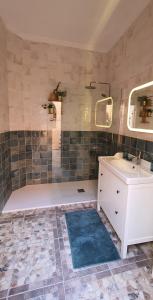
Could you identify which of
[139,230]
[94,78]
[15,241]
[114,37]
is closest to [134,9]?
[114,37]

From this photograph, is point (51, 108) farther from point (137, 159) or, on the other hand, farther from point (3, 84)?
point (137, 159)

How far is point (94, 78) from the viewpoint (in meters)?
2.96

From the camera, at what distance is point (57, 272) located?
134 centimetres

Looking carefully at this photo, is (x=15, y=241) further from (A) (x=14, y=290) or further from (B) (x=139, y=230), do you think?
(B) (x=139, y=230)

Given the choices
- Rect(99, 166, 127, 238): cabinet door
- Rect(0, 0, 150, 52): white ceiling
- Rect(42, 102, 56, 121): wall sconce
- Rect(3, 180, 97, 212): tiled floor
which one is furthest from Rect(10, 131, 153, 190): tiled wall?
Rect(0, 0, 150, 52): white ceiling

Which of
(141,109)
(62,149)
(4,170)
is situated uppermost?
(141,109)

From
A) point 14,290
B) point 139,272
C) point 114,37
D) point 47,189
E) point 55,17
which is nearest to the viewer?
point 14,290

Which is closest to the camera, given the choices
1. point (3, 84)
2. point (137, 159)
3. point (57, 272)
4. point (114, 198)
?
point (57, 272)

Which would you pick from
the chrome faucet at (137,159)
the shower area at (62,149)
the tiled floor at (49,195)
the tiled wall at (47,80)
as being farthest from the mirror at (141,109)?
the tiled floor at (49,195)

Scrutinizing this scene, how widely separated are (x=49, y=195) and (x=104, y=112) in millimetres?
1819

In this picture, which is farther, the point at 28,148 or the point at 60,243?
the point at 28,148

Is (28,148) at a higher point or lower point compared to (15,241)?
higher

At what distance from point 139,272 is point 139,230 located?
33 centimetres

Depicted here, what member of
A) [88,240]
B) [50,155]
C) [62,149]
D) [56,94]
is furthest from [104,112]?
[88,240]
